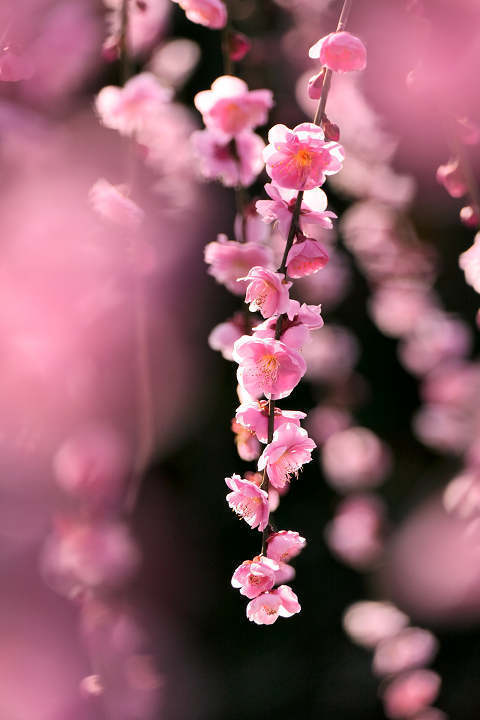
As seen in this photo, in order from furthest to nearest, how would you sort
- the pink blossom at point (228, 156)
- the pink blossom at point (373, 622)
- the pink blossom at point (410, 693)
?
the pink blossom at point (373, 622), the pink blossom at point (410, 693), the pink blossom at point (228, 156)

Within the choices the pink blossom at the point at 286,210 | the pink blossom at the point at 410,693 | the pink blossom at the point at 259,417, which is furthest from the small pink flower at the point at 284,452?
the pink blossom at the point at 410,693

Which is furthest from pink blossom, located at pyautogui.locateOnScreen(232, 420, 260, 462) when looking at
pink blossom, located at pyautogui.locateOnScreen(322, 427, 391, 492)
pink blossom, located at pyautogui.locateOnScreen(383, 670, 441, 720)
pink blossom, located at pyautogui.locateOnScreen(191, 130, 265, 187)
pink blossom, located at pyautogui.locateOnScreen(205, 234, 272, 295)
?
pink blossom, located at pyautogui.locateOnScreen(322, 427, 391, 492)

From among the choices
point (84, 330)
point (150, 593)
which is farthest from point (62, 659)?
point (150, 593)

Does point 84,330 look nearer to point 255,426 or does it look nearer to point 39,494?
point 39,494

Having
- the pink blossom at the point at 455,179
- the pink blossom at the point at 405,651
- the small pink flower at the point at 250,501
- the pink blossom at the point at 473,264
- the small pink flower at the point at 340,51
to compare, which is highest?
the small pink flower at the point at 340,51

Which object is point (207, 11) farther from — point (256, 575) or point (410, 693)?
point (410, 693)

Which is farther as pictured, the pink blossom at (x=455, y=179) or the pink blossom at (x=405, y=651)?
the pink blossom at (x=405, y=651)

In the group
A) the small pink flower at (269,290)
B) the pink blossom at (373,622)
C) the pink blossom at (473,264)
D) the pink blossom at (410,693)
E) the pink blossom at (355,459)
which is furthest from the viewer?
the pink blossom at (355,459)

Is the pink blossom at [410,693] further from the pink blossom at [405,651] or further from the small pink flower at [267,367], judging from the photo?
the small pink flower at [267,367]

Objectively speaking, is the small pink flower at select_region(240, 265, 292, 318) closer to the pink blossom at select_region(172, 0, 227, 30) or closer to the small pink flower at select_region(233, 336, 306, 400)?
the small pink flower at select_region(233, 336, 306, 400)
